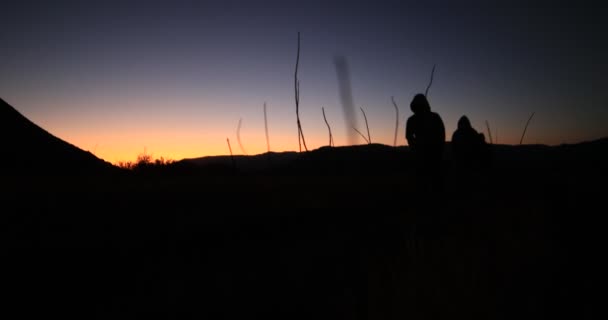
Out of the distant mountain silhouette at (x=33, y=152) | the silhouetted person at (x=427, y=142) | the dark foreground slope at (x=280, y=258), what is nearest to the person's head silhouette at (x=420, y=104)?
the silhouetted person at (x=427, y=142)

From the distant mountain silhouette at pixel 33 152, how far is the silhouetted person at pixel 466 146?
376 inches

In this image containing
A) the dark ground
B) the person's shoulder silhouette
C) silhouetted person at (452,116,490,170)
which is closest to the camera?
the dark ground

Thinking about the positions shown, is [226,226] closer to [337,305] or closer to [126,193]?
[126,193]

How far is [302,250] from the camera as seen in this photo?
285 cm

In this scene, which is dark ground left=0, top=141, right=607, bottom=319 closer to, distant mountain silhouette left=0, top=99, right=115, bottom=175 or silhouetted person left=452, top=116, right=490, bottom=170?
distant mountain silhouette left=0, top=99, right=115, bottom=175

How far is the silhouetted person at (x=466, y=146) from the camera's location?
32.6ft

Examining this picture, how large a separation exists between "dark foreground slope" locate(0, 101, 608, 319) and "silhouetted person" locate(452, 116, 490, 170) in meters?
5.49

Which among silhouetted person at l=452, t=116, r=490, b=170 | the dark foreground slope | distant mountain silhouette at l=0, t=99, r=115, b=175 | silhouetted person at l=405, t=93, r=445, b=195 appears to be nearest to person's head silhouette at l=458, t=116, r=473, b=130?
silhouetted person at l=452, t=116, r=490, b=170

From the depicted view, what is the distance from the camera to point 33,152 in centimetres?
660

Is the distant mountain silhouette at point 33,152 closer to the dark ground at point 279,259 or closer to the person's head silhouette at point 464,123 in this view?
the dark ground at point 279,259

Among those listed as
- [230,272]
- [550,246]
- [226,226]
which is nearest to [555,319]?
[550,246]

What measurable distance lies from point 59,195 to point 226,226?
1.86 metres

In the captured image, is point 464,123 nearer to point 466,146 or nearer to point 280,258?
point 466,146

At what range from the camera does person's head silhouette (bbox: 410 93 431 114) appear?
616 centimetres
